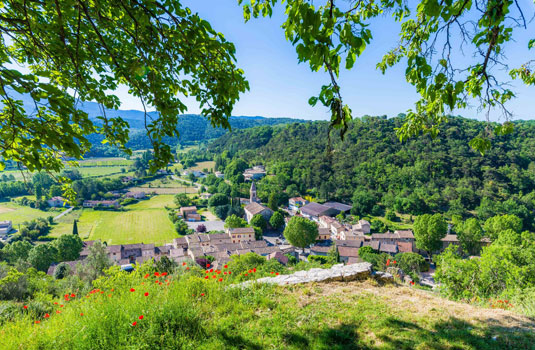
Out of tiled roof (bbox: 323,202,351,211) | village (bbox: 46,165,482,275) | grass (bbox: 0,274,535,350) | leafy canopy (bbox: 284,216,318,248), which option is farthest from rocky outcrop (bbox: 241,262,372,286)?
tiled roof (bbox: 323,202,351,211)

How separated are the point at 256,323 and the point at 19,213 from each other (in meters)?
65.0

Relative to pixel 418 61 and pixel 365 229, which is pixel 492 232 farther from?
pixel 418 61

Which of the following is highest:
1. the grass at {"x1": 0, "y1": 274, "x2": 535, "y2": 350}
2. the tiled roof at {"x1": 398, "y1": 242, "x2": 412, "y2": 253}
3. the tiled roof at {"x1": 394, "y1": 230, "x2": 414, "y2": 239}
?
the grass at {"x1": 0, "y1": 274, "x2": 535, "y2": 350}

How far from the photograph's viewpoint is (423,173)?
2213 inches

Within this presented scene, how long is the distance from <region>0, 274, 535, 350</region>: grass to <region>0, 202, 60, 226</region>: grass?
55512 millimetres

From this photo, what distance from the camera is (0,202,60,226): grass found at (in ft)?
143

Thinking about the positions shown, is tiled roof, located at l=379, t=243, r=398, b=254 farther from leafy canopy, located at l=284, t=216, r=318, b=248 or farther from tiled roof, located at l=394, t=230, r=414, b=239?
leafy canopy, located at l=284, t=216, r=318, b=248

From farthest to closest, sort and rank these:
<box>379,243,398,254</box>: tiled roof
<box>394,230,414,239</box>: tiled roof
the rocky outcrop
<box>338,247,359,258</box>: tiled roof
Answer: <box>394,230,414,239</box>: tiled roof → <box>379,243,398,254</box>: tiled roof → <box>338,247,359,258</box>: tiled roof → the rocky outcrop

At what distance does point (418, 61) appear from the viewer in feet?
6.22

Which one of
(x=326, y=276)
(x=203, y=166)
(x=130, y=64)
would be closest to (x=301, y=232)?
(x=326, y=276)

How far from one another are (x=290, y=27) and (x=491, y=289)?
942 cm

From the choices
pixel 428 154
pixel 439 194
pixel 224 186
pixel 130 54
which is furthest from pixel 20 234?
pixel 428 154

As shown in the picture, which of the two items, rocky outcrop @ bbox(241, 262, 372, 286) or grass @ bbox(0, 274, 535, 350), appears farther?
rocky outcrop @ bbox(241, 262, 372, 286)

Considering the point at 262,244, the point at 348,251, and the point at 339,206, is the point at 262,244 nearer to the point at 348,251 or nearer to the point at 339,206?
the point at 348,251
